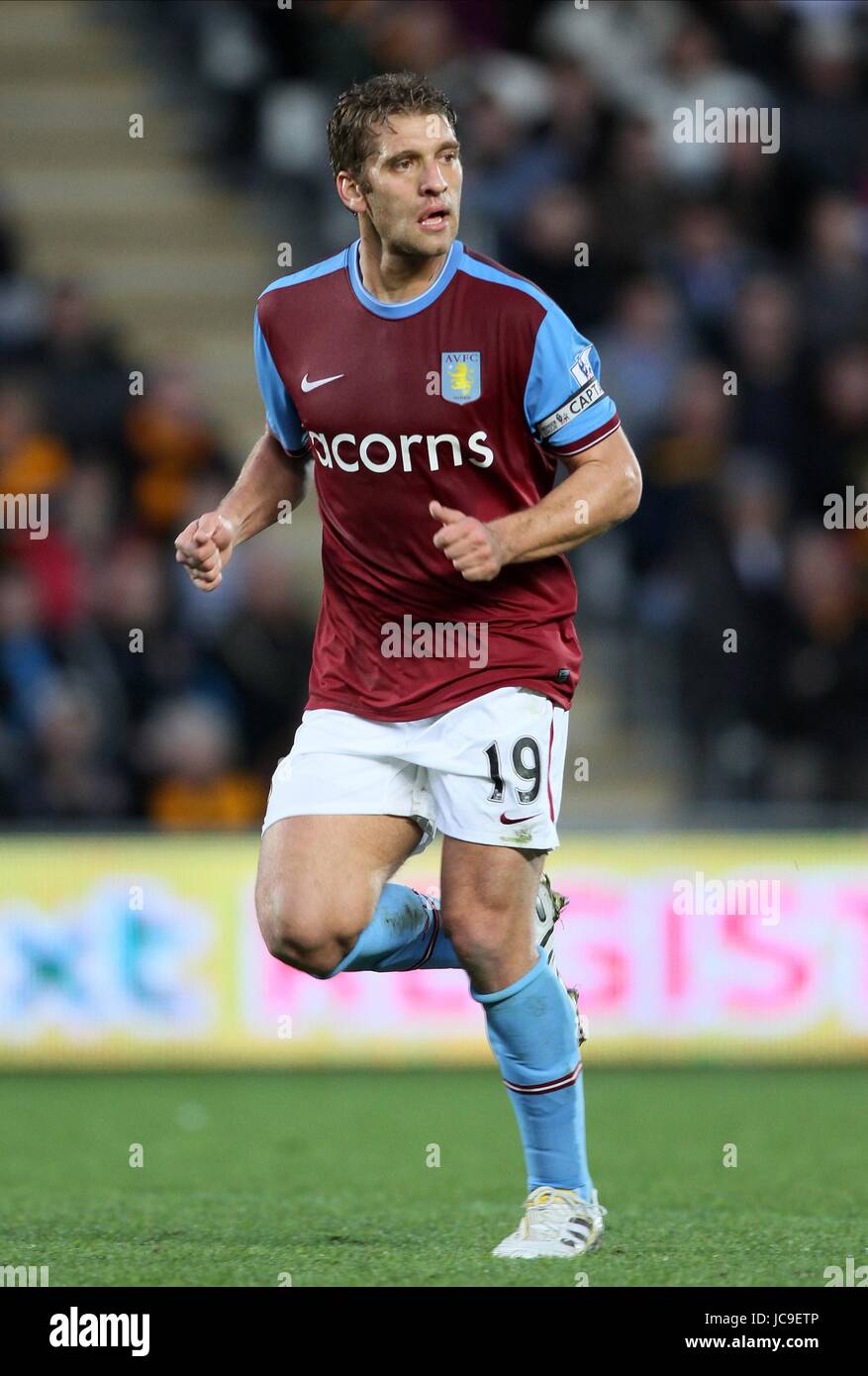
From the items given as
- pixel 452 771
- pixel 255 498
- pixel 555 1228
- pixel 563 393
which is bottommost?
pixel 555 1228

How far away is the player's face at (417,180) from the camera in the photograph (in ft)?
14.7

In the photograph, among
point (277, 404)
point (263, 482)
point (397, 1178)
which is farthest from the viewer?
point (397, 1178)

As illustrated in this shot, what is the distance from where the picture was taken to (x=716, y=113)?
1118 centimetres

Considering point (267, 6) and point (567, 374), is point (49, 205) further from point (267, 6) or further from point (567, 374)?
point (567, 374)

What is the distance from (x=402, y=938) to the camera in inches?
187

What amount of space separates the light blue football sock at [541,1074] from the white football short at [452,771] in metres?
0.32

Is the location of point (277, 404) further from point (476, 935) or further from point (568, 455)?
point (476, 935)

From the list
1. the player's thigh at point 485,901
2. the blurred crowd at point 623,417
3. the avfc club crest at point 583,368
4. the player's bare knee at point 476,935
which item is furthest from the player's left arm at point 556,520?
the blurred crowd at point 623,417

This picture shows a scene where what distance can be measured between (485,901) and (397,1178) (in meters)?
1.77

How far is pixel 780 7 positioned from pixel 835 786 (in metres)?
4.56

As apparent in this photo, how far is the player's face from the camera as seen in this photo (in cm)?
449

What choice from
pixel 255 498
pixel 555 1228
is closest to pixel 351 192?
pixel 255 498

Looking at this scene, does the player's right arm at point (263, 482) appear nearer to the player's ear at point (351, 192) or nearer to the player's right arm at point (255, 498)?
the player's right arm at point (255, 498)

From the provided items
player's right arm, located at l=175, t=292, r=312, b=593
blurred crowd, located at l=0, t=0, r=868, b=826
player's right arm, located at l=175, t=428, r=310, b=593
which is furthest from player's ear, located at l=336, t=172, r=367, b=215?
blurred crowd, located at l=0, t=0, r=868, b=826
